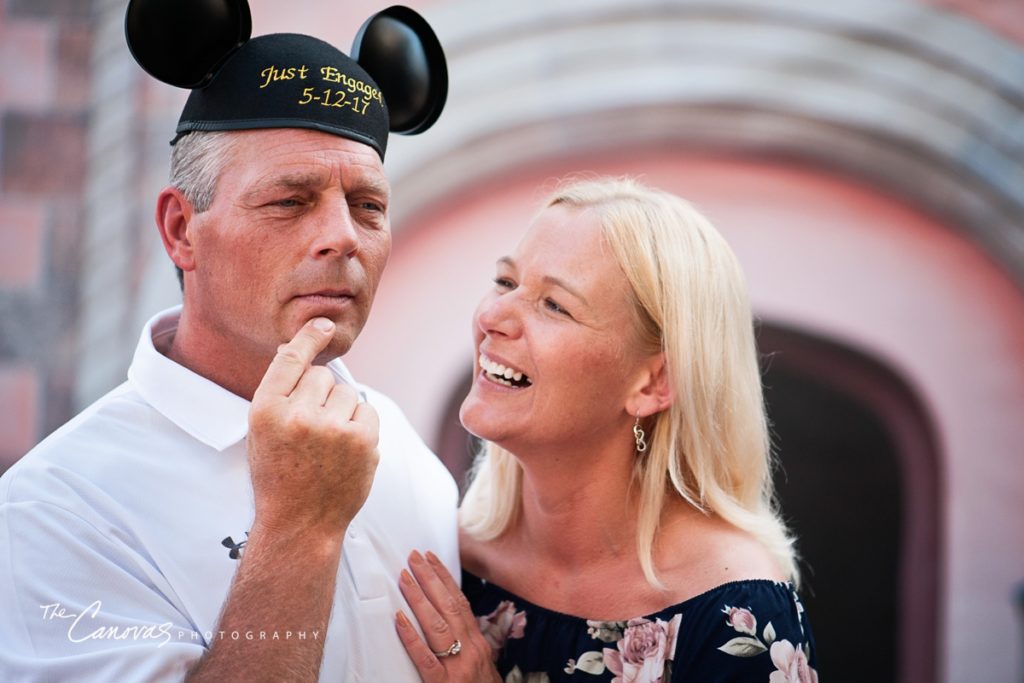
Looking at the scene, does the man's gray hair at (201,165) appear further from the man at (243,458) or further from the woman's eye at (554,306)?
the woman's eye at (554,306)

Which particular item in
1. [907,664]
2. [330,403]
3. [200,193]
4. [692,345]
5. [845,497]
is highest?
[200,193]

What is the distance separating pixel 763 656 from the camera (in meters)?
2.22

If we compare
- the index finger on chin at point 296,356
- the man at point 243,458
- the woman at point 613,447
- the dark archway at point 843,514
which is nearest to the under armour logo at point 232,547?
the man at point 243,458

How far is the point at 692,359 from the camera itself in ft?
8.38

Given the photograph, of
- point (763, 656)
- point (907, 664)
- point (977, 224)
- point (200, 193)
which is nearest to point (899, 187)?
point (977, 224)

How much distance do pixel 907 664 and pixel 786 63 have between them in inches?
114

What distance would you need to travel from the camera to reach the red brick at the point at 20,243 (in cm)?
437

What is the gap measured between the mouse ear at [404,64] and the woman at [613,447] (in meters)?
0.41

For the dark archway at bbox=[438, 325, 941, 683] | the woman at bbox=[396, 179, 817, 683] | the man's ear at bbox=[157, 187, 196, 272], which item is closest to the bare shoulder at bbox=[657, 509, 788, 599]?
the woman at bbox=[396, 179, 817, 683]

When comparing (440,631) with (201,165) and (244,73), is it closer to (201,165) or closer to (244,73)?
(201,165)

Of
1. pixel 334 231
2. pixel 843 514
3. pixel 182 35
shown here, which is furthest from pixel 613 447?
pixel 843 514

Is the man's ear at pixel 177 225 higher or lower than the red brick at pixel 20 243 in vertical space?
lower

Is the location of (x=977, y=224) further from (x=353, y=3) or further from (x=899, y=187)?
(x=353, y=3)

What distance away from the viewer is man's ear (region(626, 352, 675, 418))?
261 centimetres
